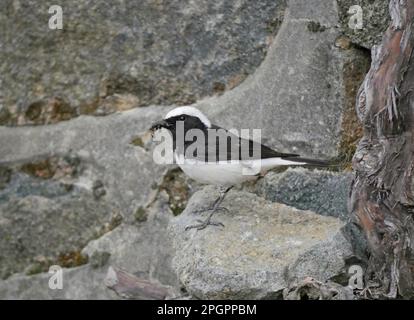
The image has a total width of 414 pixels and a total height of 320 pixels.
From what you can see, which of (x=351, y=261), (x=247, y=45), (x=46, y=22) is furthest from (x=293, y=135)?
(x=46, y=22)

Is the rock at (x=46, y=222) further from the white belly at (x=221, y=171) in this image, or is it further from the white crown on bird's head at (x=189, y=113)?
the white crown on bird's head at (x=189, y=113)

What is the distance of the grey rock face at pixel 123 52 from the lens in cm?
364

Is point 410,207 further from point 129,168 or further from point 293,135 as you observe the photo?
point 129,168

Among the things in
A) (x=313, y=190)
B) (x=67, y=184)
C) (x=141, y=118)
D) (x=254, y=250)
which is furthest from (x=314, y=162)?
(x=67, y=184)

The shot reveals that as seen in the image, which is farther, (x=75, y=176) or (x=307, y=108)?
(x=75, y=176)

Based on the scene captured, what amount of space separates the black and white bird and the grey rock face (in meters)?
0.10

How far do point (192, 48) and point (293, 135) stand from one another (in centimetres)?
59

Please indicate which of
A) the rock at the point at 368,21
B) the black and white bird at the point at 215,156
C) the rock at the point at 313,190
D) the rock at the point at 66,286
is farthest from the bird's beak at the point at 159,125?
the rock at the point at 368,21

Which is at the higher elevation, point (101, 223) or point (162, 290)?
point (101, 223)

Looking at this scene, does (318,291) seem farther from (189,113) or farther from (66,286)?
(66,286)

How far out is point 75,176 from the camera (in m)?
3.84

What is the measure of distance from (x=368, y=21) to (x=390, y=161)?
0.76 metres

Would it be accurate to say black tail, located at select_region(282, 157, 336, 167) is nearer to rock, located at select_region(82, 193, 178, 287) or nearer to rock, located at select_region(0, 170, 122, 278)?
rock, located at select_region(82, 193, 178, 287)

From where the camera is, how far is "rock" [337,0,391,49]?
128 inches
